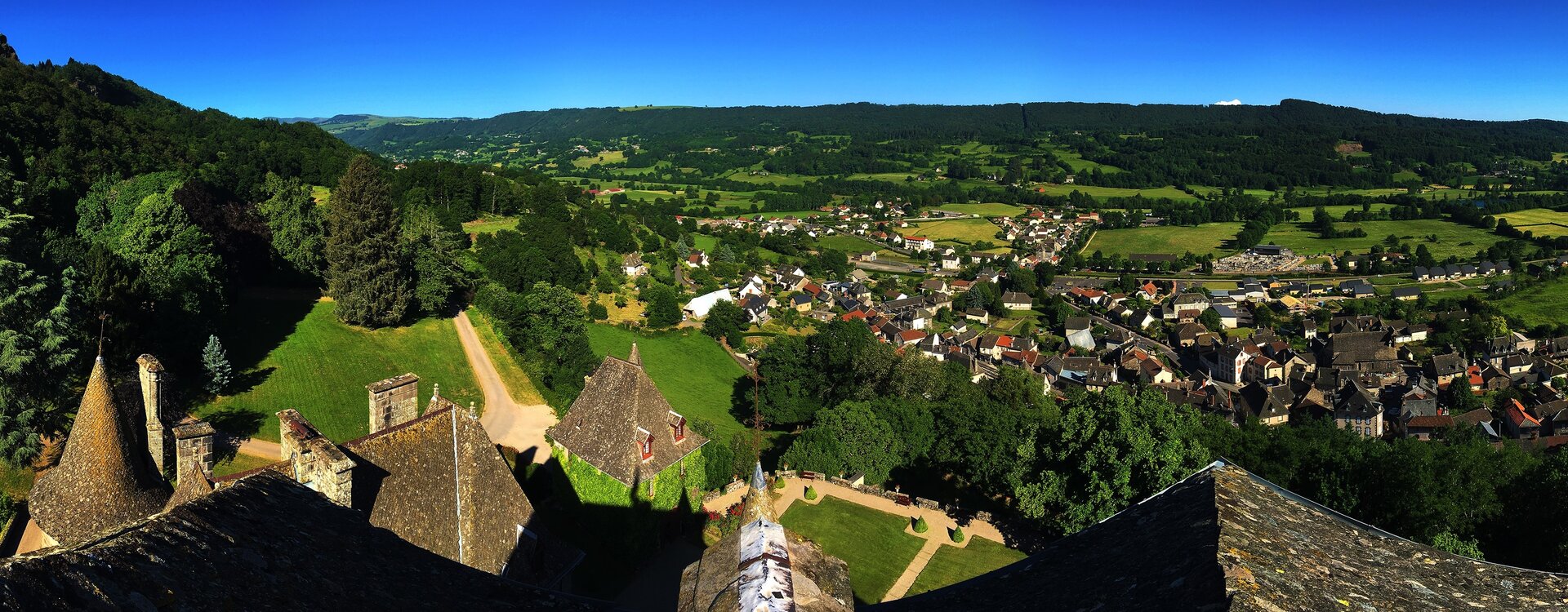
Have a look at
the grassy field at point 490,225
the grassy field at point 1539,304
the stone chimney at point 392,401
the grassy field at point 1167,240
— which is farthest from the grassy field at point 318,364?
the grassy field at point 1167,240

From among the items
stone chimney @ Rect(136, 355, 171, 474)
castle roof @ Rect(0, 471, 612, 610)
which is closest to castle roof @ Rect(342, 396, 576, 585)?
stone chimney @ Rect(136, 355, 171, 474)

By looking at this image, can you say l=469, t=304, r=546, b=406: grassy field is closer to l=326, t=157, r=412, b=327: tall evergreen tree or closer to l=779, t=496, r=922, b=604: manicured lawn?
l=326, t=157, r=412, b=327: tall evergreen tree

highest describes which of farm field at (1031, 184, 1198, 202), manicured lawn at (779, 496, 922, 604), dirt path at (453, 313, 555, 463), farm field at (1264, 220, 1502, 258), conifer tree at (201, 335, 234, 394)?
farm field at (1031, 184, 1198, 202)

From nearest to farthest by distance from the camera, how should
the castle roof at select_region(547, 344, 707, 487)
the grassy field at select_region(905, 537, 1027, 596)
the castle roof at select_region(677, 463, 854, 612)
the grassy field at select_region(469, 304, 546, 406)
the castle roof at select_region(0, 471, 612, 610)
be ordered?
the castle roof at select_region(0, 471, 612, 610) → the castle roof at select_region(677, 463, 854, 612) → the castle roof at select_region(547, 344, 707, 487) → the grassy field at select_region(905, 537, 1027, 596) → the grassy field at select_region(469, 304, 546, 406)

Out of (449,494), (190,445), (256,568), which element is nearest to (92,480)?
(190,445)

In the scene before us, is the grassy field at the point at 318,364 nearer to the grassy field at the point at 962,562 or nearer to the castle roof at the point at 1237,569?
the grassy field at the point at 962,562

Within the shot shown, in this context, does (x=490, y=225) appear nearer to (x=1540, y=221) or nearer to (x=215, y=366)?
(x=215, y=366)

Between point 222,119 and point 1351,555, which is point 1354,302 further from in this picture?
point 222,119
